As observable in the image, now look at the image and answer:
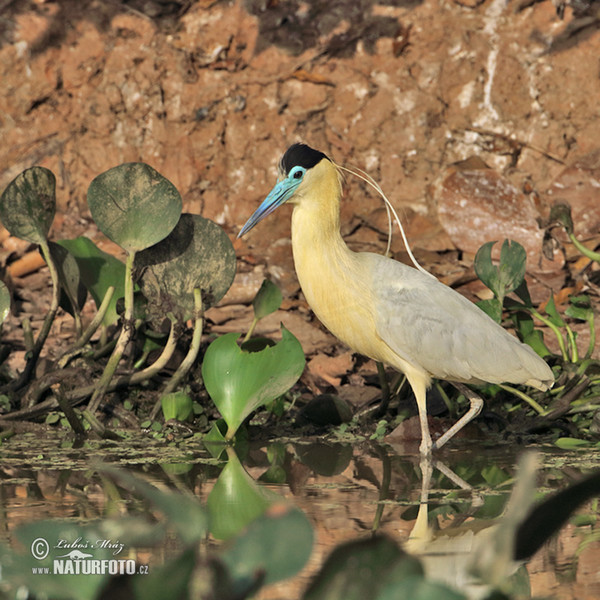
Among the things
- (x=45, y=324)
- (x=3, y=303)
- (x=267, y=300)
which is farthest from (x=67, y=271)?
(x=267, y=300)

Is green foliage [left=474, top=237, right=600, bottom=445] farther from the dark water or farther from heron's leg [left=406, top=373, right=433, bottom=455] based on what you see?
heron's leg [left=406, top=373, right=433, bottom=455]

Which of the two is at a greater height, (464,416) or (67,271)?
(67,271)

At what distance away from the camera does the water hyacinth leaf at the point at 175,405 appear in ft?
15.6

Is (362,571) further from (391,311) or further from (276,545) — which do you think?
(391,311)

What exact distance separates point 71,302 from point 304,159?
1.48 metres

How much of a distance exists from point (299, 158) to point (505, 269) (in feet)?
3.84

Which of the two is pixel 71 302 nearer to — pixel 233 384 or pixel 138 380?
pixel 138 380

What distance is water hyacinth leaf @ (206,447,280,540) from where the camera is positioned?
127 inches

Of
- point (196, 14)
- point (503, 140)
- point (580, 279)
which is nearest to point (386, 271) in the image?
point (580, 279)

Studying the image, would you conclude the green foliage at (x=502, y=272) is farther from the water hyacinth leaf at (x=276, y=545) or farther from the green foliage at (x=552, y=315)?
the water hyacinth leaf at (x=276, y=545)

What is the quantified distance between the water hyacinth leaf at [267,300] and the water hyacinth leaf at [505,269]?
1.00 meters

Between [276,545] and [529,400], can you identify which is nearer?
[276,545]

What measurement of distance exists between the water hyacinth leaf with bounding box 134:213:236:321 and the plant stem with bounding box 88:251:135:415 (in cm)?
20

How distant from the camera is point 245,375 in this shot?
4.52m
